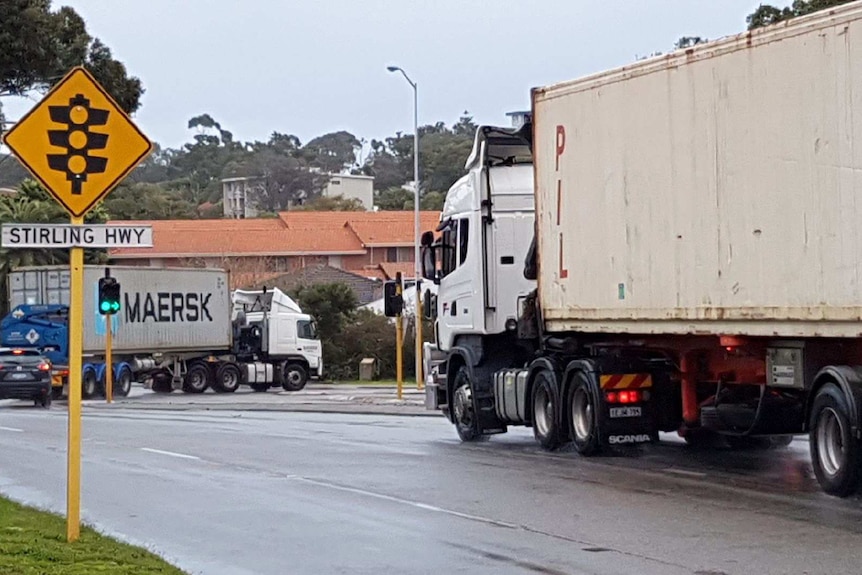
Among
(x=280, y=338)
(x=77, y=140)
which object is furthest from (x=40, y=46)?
(x=280, y=338)

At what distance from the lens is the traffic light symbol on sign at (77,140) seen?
10.9 meters

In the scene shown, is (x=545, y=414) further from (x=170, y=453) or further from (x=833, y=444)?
(x=833, y=444)

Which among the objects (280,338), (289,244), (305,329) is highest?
Result: (289,244)

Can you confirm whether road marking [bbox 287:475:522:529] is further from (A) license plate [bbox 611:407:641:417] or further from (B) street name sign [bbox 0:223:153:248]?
(B) street name sign [bbox 0:223:153:248]

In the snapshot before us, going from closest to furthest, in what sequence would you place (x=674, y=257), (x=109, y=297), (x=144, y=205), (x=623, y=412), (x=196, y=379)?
(x=674, y=257)
(x=623, y=412)
(x=109, y=297)
(x=196, y=379)
(x=144, y=205)

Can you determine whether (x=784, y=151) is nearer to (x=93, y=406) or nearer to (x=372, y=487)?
(x=372, y=487)

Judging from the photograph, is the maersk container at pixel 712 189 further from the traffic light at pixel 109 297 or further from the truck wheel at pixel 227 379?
the truck wheel at pixel 227 379

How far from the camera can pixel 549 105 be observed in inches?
723

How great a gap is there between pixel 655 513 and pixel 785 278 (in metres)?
2.49

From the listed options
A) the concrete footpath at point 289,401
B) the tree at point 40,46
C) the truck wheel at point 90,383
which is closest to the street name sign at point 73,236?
the tree at point 40,46

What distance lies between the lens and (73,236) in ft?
36.2

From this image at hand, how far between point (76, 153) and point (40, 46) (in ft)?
18.0

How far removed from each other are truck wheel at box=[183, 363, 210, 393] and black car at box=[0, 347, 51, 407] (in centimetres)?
1059

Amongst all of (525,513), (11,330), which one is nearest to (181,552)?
(525,513)
